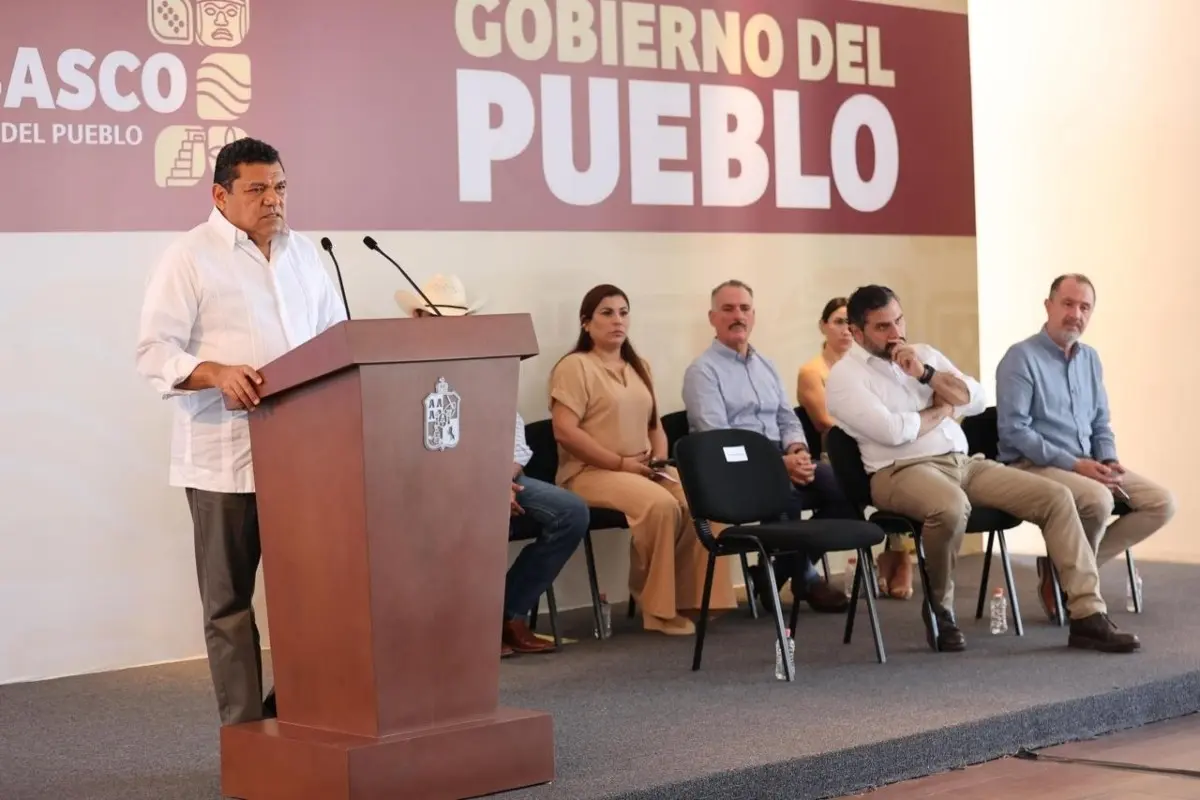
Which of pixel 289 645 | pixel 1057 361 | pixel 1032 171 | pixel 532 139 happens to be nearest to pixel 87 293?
pixel 532 139

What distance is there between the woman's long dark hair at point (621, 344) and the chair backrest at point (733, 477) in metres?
0.86

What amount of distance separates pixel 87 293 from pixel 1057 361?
11.5ft

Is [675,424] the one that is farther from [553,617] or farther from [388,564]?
[388,564]

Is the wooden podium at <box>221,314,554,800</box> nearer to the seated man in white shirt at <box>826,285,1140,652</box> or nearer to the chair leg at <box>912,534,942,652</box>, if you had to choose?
the chair leg at <box>912,534,942,652</box>

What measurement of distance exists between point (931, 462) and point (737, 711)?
4.93ft

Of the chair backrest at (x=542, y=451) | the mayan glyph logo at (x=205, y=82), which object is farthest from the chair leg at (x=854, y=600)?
the mayan glyph logo at (x=205, y=82)

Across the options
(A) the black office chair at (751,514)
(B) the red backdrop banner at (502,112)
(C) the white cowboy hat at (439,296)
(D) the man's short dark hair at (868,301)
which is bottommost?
(A) the black office chair at (751,514)

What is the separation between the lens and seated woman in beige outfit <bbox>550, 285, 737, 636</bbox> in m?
5.62

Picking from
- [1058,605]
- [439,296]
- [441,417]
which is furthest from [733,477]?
[441,417]

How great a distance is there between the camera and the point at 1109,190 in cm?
799

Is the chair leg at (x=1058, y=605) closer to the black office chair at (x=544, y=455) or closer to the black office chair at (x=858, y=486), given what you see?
the black office chair at (x=858, y=486)

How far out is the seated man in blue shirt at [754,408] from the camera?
601cm

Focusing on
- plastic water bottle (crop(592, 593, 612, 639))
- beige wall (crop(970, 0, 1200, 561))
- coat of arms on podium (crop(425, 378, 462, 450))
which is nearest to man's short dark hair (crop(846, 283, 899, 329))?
plastic water bottle (crop(592, 593, 612, 639))

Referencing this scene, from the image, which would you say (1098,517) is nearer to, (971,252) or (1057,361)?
(1057,361)
